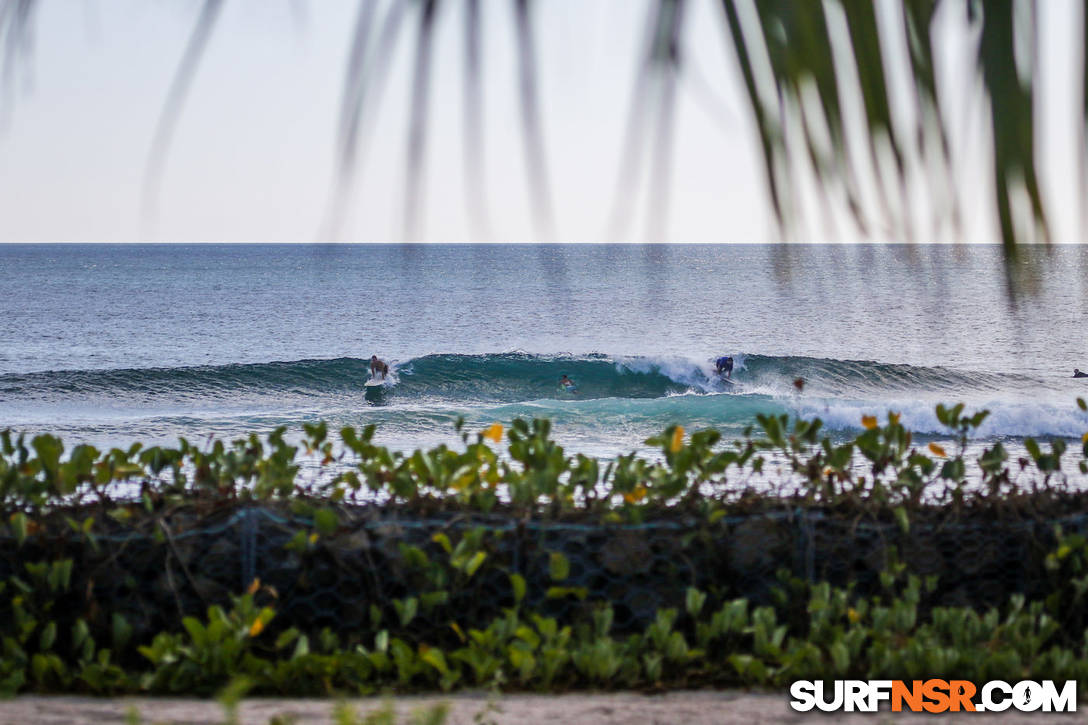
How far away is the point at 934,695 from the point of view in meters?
3.14

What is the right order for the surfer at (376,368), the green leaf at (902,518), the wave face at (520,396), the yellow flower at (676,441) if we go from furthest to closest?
the surfer at (376,368) < the wave face at (520,396) < the yellow flower at (676,441) < the green leaf at (902,518)

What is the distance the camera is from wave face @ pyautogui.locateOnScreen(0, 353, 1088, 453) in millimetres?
18250

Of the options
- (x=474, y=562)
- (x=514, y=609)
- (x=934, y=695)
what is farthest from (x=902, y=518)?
(x=474, y=562)

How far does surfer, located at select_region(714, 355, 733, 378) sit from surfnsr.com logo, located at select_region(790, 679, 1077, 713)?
840 inches

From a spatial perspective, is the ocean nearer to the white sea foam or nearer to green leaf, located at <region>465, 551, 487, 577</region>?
the white sea foam

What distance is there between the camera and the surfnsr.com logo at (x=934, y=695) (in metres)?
3.08

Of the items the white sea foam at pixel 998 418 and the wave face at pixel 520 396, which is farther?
the wave face at pixel 520 396

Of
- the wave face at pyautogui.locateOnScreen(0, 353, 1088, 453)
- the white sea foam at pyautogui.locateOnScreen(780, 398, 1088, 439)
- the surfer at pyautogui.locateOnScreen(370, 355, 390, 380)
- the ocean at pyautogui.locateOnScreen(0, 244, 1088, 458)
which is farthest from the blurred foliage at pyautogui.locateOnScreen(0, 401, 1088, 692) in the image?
the surfer at pyautogui.locateOnScreen(370, 355, 390, 380)

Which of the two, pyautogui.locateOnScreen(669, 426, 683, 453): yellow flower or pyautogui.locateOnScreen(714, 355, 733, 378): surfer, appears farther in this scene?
pyautogui.locateOnScreen(714, 355, 733, 378): surfer

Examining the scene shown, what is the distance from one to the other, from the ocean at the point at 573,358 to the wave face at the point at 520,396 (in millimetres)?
77

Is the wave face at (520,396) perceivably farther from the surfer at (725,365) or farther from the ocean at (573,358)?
the surfer at (725,365)

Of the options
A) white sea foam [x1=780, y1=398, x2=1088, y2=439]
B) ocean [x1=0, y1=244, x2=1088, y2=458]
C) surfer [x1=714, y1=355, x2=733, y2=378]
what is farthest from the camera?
→ surfer [x1=714, y1=355, x2=733, y2=378]

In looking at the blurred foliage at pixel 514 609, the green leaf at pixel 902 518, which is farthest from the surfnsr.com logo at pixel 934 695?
the green leaf at pixel 902 518

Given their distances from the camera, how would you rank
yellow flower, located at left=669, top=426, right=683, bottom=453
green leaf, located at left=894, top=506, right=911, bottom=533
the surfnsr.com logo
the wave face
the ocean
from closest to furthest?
1. the ocean
2. the surfnsr.com logo
3. green leaf, located at left=894, top=506, right=911, bottom=533
4. yellow flower, located at left=669, top=426, right=683, bottom=453
5. the wave face
